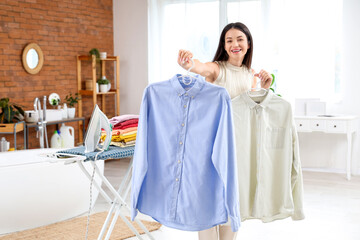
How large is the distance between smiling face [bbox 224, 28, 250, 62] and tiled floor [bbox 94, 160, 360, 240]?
164cm

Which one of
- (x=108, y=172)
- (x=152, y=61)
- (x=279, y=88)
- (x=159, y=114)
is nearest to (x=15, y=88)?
(x=108, y=172)

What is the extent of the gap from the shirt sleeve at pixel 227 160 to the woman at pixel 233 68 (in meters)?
0.36

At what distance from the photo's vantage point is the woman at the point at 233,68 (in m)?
2.58

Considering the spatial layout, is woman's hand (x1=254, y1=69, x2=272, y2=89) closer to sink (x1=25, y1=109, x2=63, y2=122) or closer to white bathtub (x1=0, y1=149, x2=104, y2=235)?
white bathtub (x1=0, y1=149, x2=104, y2=235)

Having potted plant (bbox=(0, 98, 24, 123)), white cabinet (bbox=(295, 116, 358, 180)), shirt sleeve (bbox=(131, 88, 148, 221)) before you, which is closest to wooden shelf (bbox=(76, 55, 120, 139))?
potted plant (bbox=(0, 98, 24, 123))

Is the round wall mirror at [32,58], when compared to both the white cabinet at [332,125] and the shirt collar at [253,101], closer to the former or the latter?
the white cabinet at [332,125]

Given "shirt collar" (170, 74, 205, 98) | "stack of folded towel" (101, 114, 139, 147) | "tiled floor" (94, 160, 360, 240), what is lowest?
"tiled floor" (94, 160, 360, 240)

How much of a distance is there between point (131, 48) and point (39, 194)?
3668mm

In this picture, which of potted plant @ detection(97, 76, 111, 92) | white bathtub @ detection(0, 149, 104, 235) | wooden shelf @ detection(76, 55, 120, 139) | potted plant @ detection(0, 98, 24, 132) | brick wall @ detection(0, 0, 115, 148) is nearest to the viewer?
white bathtub @ detection(0, 149, 104, 235)

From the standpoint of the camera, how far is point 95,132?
2.75 metres

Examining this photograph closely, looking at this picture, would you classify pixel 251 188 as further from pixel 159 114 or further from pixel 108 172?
pixel 108 172

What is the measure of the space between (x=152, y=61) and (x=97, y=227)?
331cm

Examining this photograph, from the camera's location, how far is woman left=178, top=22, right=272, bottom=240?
2576mm

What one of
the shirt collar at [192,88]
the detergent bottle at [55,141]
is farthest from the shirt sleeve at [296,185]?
the detergent bottle at [55,141]
